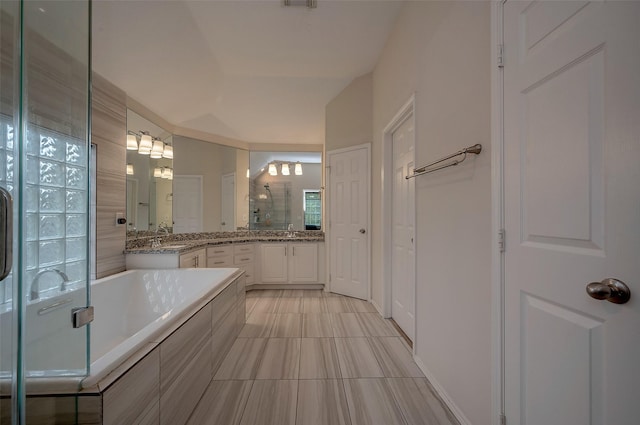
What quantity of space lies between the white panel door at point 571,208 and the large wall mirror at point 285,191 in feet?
11.6

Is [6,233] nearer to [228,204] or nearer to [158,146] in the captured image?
[158,146]

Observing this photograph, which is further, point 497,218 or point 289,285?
point 289,285

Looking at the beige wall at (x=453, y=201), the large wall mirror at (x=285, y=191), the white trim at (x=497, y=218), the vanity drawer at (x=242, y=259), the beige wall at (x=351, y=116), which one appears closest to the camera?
the white trim at (x=497, y=218)

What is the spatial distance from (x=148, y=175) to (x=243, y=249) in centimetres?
147

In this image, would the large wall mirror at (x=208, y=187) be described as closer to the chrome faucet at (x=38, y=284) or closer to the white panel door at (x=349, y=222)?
the white panel door at (x=349, y=222)

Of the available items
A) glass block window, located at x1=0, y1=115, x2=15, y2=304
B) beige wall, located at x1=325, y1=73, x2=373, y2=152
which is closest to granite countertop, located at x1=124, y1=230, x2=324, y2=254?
beige wall, located at x1=325, y1=73, x2=373, y2=152

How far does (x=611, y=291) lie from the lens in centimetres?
65

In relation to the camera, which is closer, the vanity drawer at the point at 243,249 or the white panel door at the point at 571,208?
the white panel door at the point at 571,208

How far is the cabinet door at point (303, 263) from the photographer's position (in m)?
3.78

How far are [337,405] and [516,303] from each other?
3.59ft

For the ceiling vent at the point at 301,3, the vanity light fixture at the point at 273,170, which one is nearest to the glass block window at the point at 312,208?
the vanity light fixture at the point at 273,170

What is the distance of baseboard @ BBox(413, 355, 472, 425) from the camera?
1.30 meters

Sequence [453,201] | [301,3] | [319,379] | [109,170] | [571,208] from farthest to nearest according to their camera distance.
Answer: [109,170] → [301,3] → [319,379] → [453,201] → [571,208]

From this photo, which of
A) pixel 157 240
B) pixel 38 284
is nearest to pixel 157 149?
pixel 157 240
